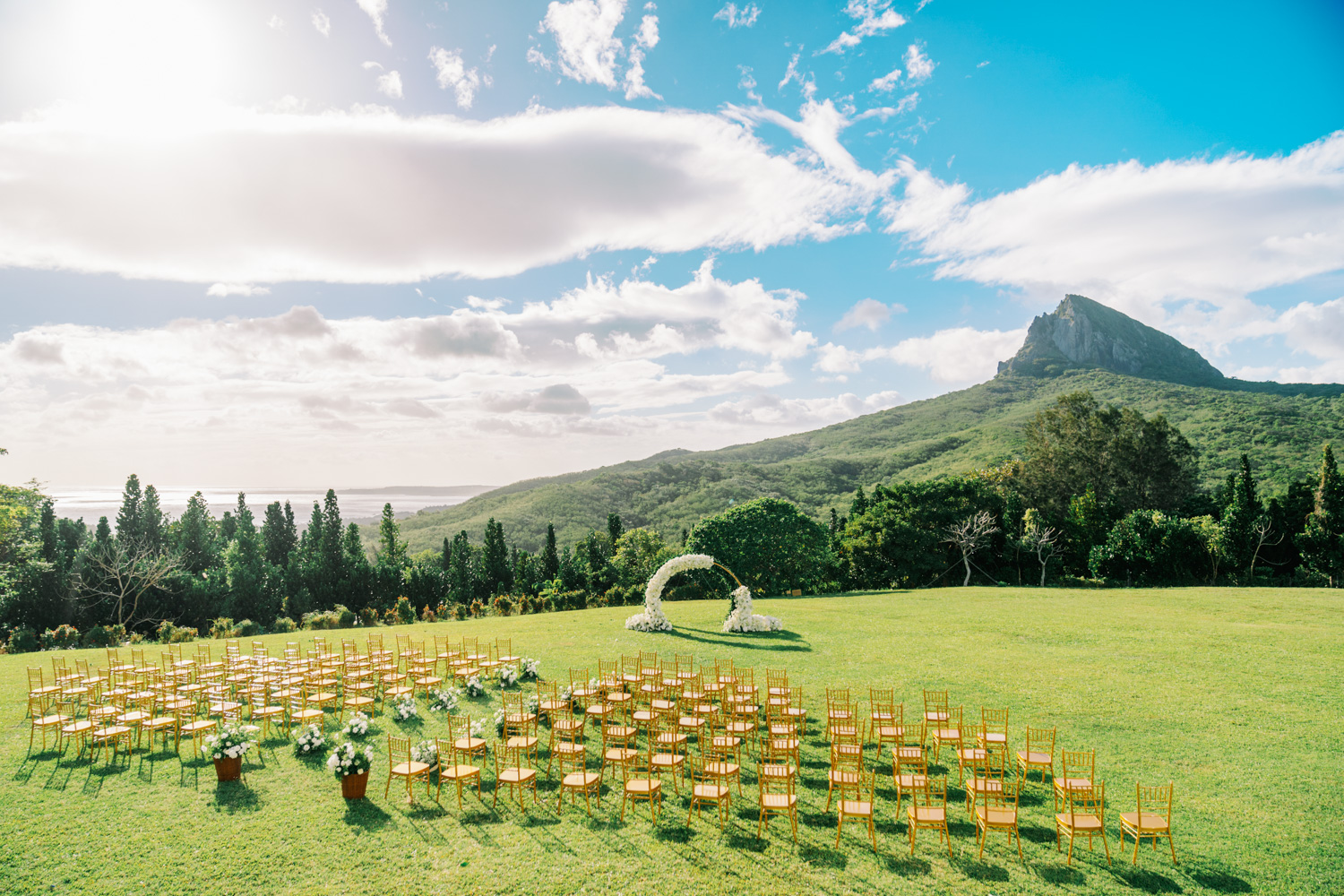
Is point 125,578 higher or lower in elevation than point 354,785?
higher

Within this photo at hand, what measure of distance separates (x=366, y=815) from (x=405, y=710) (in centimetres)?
429

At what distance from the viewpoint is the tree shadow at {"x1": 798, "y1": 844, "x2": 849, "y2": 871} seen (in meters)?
8.20

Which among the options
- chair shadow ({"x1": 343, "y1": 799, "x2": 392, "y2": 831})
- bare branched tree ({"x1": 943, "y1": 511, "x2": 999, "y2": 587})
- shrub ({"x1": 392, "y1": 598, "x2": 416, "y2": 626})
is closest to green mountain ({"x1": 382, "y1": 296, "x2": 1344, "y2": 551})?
bare branched tree ({"x1": 943, "y1": 511, "x2": 999, "y2": 587})

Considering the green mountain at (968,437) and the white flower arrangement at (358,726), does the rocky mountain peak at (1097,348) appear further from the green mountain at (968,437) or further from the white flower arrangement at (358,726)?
the white flower arrangement at (358,726)

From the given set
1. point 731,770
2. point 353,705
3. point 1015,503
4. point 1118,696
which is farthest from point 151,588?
point 1015,503

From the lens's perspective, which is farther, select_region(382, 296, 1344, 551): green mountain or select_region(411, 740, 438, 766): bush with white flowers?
select_region(382, 296, 1344, 551): green mountain

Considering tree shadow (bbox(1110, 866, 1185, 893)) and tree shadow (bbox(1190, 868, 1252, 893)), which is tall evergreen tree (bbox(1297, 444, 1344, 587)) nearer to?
tree shadow (bbox(1190, 868, 1252, 893))

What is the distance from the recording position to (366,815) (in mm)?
9562

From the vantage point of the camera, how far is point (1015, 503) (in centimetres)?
4666

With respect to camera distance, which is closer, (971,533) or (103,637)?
(103,637)

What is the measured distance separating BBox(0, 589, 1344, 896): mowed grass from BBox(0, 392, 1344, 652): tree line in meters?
21.8

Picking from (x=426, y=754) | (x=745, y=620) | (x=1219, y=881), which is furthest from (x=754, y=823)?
(x=745, y=620)

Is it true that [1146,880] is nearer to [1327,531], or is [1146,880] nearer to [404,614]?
[404,614]

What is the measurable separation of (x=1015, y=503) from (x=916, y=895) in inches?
1796
